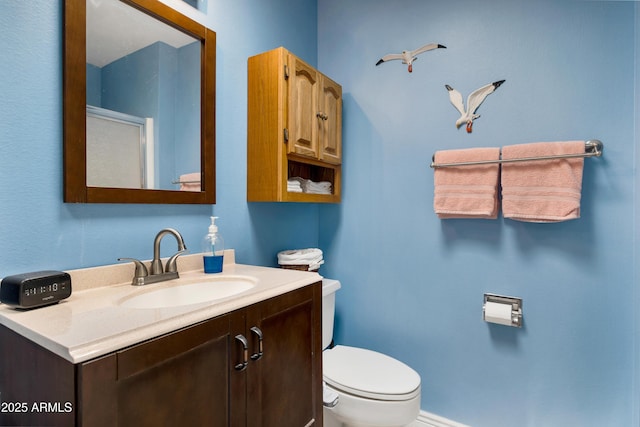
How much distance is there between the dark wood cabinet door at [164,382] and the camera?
23.1 inches

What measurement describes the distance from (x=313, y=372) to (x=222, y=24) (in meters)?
1.46

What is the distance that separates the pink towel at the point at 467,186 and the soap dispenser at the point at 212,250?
1049 mm

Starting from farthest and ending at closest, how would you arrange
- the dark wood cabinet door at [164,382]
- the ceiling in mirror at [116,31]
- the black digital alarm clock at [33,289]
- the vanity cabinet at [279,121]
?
the vanity cabinet at [279,121] → the ceiling in mirror at [116,31] → the black digital alarm clock at [33,289] → the dark wood cabinet door at [164,382]

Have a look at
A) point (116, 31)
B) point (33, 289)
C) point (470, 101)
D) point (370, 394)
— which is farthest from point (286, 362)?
point (470, 101)

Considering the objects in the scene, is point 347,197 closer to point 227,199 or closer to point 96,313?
point 227,199

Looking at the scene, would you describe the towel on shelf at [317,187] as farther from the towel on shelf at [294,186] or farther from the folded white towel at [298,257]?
the folded white towel at [298,257]

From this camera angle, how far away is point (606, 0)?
1.34 m

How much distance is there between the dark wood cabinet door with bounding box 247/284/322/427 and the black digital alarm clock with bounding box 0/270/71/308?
0.47 m

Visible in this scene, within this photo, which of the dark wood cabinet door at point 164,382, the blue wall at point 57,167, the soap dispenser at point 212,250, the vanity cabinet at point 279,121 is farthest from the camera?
the vanity cabinet at point 279,121

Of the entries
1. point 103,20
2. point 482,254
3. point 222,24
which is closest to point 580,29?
point 482,254

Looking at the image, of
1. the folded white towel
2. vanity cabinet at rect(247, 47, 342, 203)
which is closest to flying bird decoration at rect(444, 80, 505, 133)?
vanity cabinet at rect(247, 47, 342, 203)

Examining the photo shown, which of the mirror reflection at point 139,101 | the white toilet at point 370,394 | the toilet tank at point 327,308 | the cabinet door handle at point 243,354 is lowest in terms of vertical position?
the white toilet at point 370,394

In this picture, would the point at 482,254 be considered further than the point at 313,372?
Yes

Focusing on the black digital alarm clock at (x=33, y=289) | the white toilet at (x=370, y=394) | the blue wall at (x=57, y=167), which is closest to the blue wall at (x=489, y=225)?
the white toilet at (x=370, y=394)
